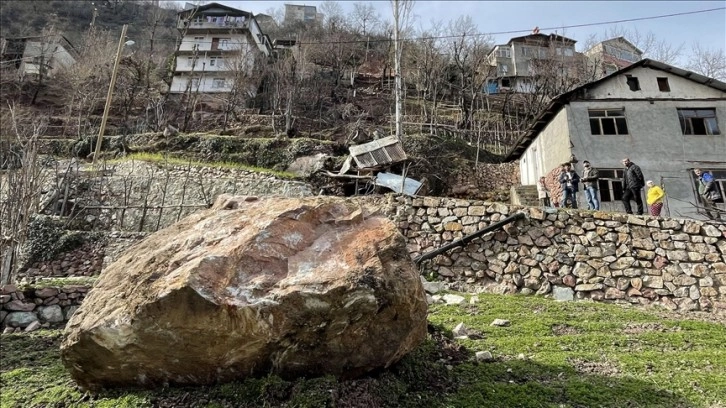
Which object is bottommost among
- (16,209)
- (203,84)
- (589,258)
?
(589,258)

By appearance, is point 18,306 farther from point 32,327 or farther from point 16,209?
point 16,209

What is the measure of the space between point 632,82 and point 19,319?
799 inches

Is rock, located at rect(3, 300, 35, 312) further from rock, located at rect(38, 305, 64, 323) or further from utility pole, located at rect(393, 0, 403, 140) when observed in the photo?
utility pole, located at rect(393, 0, 403, 140)

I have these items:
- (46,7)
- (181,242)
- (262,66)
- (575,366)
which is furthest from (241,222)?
(46,7)

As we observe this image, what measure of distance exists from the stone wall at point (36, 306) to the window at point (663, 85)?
19973 mm

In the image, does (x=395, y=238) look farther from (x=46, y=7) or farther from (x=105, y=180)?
(x=46, y=7)

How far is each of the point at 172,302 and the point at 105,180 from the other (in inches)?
645

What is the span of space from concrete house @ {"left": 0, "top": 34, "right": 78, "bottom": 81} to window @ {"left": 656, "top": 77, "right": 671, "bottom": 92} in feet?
144

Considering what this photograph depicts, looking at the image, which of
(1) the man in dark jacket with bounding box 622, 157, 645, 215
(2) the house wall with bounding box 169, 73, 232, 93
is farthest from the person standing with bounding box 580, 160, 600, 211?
(2) the house wall with bounding box 169, 73, 232, 93

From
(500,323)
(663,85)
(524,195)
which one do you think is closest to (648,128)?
(663,85)

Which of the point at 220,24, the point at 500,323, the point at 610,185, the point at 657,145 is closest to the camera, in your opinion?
the point at 500,323

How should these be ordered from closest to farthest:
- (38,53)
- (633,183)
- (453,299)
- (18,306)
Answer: (18,306), (453,299), (633,183), (38,53)

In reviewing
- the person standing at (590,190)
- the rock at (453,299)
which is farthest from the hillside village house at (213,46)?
the rock at (453,299)

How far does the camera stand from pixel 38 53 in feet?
137
